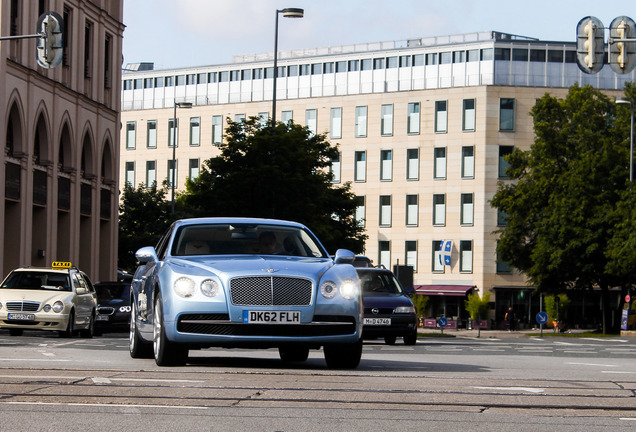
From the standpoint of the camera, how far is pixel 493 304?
9631 cm

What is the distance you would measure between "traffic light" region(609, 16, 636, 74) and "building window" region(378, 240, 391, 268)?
75.8 metres

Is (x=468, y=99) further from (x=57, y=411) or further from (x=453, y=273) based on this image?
(x=57, y=411)

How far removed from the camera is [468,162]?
97062 millimetres

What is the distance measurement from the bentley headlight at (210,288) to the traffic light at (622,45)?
37.9 ft

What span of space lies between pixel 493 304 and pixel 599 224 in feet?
101

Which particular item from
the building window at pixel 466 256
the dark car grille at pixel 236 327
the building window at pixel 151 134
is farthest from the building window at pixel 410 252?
the dark car grille at pixel 236 327

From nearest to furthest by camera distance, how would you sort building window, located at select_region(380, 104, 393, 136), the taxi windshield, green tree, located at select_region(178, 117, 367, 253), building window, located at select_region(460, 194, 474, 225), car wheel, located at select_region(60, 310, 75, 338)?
car wheel, located at select_region(60, 310, 75, 338)
the taxi windshield
green tree, located at select_region(178, 117, 367, 253)
building window, located at select_region(460, 194, 474, 225)
building window, located at select_region(380, 104, 393, 136)

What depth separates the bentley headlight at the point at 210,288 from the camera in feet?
42.1

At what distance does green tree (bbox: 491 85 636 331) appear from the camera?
66.0 metres

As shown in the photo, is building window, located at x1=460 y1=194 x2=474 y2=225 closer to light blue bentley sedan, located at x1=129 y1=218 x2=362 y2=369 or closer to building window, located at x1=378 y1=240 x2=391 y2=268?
building window, located at x1=378 y1=240 x2=391 y2=268

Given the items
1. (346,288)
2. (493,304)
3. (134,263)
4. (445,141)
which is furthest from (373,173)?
(346,288)

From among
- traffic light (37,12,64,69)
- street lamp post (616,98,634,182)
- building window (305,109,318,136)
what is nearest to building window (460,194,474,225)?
building window (305,109,318,136)

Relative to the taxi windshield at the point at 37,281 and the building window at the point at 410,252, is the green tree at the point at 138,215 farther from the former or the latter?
the taxi windshield at the point at 37,281

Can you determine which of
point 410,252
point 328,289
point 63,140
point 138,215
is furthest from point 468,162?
point 328,289
